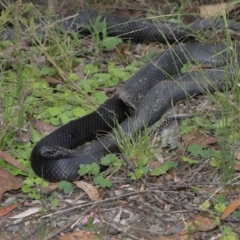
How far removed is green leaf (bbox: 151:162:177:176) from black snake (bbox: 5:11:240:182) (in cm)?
34

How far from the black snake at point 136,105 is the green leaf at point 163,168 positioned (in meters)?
0.34

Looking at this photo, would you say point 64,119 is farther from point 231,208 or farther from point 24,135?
point 231,208

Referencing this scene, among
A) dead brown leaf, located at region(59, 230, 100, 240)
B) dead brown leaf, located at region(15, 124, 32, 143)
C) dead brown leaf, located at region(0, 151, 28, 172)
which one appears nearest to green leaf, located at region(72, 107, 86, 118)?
dead brown leaf, located at region(15, 124, 32, 143)

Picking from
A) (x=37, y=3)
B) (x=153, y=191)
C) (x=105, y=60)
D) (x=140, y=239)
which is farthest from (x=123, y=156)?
(x=37, y=3)

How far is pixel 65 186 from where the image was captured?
4113 mm

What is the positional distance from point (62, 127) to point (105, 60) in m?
1.19

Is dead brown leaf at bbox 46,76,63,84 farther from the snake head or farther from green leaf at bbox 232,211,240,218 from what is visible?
green leaf at bbox 232,211,240,218

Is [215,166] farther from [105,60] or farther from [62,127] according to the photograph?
[105,60]

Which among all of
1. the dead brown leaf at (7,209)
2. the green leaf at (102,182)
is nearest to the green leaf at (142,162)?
the green leaf at (102,182)

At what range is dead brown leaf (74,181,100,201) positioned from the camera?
13.2 feet

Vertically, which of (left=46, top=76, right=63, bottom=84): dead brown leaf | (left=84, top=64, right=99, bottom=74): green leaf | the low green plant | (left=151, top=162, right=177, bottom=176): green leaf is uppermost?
(left=46, top=76, right=63, bottom=84): dead brown leaf

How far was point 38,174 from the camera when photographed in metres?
4.25

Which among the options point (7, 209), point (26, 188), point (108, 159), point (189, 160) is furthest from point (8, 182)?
point (189, 160)

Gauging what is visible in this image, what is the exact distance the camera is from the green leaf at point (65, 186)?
4.10m
